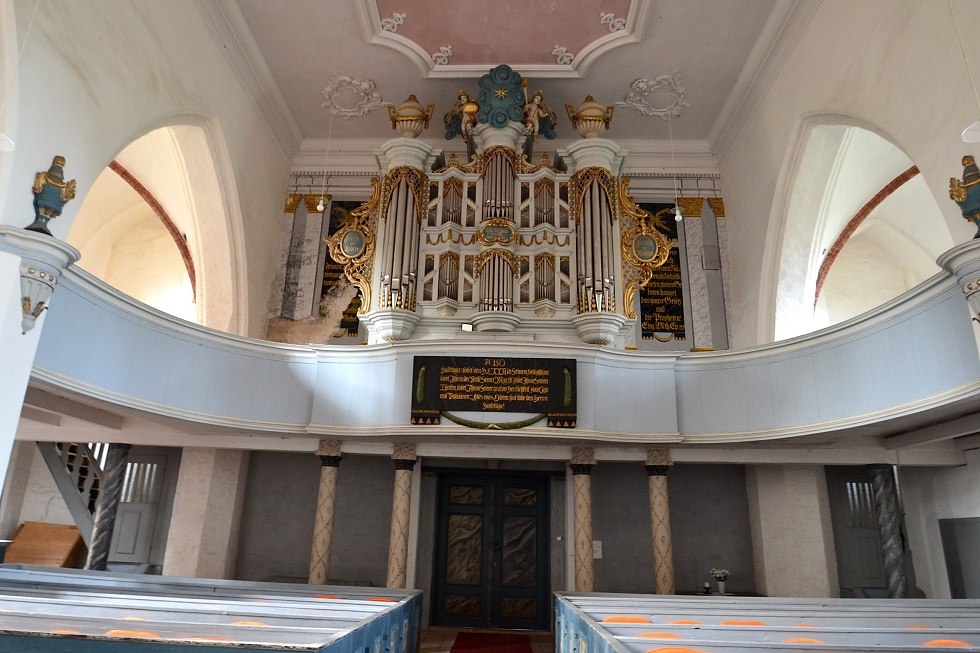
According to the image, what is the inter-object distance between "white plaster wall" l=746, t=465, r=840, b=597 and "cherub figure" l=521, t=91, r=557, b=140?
5896 millimetres

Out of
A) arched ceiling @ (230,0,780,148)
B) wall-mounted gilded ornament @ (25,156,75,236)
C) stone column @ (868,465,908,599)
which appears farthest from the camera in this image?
arched ceiling @ (230,0,780,148)

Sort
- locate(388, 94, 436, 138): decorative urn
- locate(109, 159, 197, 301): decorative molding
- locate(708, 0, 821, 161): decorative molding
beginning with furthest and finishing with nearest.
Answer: locate(109, 159, 197, 301): decorative molding, locate(388, 94, 436, 138): decorative urn, locate(708, 0, 821, 161): decorative molding

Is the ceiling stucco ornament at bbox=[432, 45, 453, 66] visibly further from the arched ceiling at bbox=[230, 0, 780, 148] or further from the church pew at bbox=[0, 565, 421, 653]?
the church pew at bbox=[0, 565, 421, 653]

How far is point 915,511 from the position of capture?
9570 mm

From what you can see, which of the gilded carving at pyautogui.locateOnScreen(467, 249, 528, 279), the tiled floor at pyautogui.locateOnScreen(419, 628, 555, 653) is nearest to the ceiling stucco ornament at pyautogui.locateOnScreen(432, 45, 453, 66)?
the gilded carving at pyautogui.locateOnScreen(467, 249, 528, 279)

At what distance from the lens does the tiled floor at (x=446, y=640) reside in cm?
816

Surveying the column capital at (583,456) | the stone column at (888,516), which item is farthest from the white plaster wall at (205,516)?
the stone column at (888,516)

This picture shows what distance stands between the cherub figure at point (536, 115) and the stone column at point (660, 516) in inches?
198

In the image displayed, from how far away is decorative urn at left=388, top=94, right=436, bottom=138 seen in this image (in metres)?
10.3

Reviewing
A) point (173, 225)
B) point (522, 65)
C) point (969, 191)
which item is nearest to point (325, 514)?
point (173, 225)

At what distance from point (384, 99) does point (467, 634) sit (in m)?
8.16

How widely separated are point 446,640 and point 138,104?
7307mm

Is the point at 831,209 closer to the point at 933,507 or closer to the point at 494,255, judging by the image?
the point at 933,507

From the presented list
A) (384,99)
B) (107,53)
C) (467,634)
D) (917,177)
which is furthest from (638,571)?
(107,53)
